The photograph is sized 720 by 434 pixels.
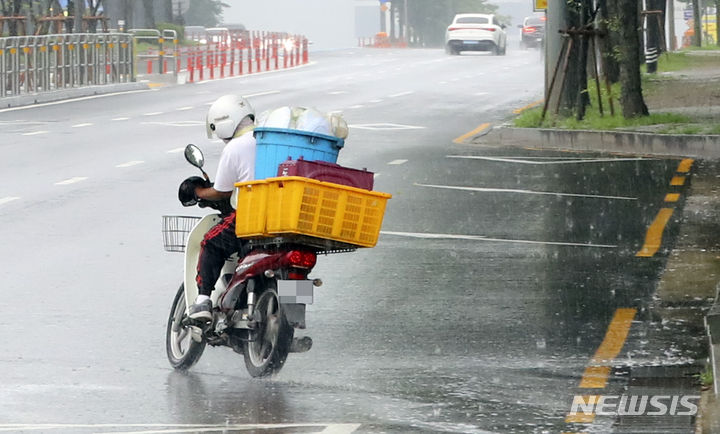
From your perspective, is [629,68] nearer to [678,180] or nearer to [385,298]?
[678,180]

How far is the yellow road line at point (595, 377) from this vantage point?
8.38 meters

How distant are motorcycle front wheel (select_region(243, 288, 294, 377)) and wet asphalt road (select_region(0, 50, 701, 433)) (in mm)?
122

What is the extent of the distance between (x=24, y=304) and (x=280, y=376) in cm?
267

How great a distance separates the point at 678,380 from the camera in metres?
8.48

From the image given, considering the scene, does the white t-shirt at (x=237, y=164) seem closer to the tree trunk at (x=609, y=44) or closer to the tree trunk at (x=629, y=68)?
the tree trunk at (x=629, y=68)

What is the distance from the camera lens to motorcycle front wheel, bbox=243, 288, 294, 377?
334 inches

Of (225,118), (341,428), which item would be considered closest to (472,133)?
(225,118)

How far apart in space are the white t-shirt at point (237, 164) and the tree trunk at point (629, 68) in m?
16.6

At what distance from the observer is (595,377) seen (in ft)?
28.2

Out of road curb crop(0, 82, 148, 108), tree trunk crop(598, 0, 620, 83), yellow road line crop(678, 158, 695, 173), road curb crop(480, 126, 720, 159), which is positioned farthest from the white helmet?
road curb crop(0, 82, 148, 108)

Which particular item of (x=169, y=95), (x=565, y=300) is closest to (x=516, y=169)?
(x=565, y=300)

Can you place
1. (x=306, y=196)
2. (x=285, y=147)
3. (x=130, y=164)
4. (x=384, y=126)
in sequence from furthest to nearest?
(x=384, y=126) < (x=130, y=164) < (x=285, y=147) < (x=306, y=196)

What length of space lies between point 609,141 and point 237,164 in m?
14.3

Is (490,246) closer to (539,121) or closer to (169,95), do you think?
(539,121)
